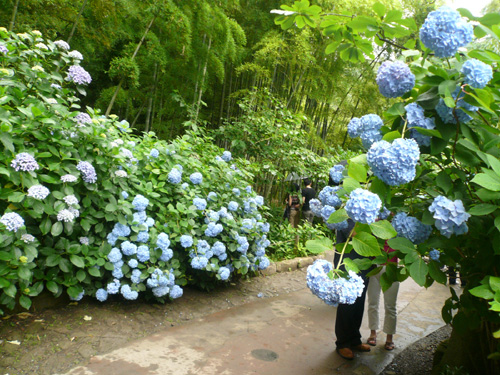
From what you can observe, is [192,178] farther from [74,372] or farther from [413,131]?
[413,131]

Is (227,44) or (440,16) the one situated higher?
(227,44)

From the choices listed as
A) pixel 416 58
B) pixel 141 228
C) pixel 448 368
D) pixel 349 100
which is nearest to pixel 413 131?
pixel 416 58

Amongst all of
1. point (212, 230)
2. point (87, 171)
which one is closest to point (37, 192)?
point (87, 171)

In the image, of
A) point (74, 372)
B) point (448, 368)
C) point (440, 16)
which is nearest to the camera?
point (440, 16)

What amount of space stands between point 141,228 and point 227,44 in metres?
3.59

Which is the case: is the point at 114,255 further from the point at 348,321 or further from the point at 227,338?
the point at 348,321

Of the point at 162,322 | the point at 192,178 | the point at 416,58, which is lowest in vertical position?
the point at 162,322

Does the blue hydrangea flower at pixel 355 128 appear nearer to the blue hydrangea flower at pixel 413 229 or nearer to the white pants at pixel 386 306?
the blue hydrangea flower at pixel 413 229

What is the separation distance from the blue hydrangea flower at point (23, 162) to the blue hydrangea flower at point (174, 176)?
1.18 meters

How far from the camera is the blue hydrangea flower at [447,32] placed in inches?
45.7

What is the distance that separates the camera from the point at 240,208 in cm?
375

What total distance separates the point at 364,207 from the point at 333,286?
0.91ft

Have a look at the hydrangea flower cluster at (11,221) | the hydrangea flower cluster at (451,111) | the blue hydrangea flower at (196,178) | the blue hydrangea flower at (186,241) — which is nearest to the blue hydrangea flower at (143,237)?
the blue hydrangea flower at (186,241)

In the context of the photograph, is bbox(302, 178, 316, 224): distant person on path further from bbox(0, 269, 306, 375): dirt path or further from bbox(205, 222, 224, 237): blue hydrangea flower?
bbox(205, 222, 224, 237): blue hydrangea flower
